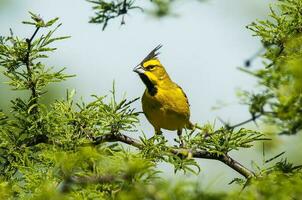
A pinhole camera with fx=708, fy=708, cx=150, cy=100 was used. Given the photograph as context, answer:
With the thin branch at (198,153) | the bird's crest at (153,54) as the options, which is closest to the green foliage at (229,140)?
the thin branch at (198,153)

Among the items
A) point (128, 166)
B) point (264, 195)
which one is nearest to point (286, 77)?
point (264, 195)

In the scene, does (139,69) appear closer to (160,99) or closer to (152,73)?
(152,73)

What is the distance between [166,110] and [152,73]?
1.53 ft

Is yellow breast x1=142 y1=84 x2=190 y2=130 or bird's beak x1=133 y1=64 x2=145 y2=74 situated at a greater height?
bird's beak x1=133 y1=64 x2=145 y2=74

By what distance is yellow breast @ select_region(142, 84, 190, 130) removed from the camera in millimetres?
5527

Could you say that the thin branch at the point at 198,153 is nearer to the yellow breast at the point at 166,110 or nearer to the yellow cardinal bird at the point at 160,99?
the yellow cardinal bird at the point at 160,99

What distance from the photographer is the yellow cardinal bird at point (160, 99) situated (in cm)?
554

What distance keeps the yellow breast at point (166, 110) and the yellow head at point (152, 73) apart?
0.31 ft

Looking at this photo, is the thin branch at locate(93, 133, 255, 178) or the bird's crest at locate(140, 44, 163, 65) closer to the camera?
the thin branch at locate(93, 133, 255, 178)

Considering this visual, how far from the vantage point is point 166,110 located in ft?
18.4

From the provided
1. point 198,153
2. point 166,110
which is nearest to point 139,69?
point 166,110

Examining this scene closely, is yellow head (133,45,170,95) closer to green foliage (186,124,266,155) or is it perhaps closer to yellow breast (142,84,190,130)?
yellow breast (142,84,190,130)

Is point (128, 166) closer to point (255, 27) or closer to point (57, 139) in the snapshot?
point (57, 139)

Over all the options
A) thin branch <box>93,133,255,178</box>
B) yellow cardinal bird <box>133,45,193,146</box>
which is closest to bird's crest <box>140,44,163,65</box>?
yellow cardinal bird <box>133,45,193,146</box>
